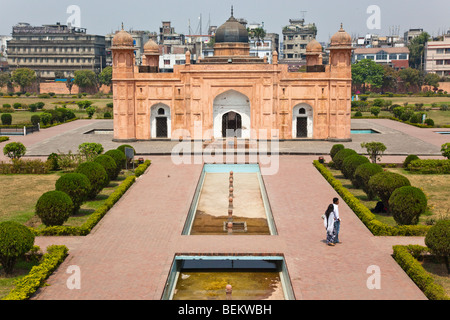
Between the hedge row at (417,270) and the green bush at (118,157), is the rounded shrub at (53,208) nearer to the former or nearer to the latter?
the green bush at (118,157)

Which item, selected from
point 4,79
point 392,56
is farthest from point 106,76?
point 392,56

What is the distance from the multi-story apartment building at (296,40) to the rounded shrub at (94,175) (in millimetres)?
93954

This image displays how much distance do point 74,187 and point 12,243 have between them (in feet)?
18.9

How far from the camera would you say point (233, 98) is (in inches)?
Result: 1549

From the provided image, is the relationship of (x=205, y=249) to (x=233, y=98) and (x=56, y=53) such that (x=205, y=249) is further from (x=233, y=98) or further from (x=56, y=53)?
(x=56, y=53)

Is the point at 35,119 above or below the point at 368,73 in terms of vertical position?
below

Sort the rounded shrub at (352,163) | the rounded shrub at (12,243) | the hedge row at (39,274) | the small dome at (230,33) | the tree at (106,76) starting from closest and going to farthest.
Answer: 1. the hedge row at (39,274)
2. the rounded shrub at (12,243)
3. the rounded shrub at (352,163)
4. the small dome at (230,33)
5. the tree at (106,76)

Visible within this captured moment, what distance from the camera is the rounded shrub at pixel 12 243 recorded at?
14453 mm

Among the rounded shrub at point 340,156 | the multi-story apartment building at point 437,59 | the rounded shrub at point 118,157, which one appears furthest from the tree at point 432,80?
the rounded shrub at point 118,157

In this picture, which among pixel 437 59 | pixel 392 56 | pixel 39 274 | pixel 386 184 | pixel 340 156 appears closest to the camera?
pixel 39 274

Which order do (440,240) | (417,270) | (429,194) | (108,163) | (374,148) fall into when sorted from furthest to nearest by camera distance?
(374,148)
(108,163)
(429,194)
(440,240)
(417,270)

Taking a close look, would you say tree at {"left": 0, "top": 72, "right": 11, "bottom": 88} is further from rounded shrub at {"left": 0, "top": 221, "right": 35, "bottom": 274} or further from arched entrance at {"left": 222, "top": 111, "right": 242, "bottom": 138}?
rounded shrub at {"left": 0, "top": 221, "right": 35, "bottom": 274}

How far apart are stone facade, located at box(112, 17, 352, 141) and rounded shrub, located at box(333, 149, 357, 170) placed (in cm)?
1048
